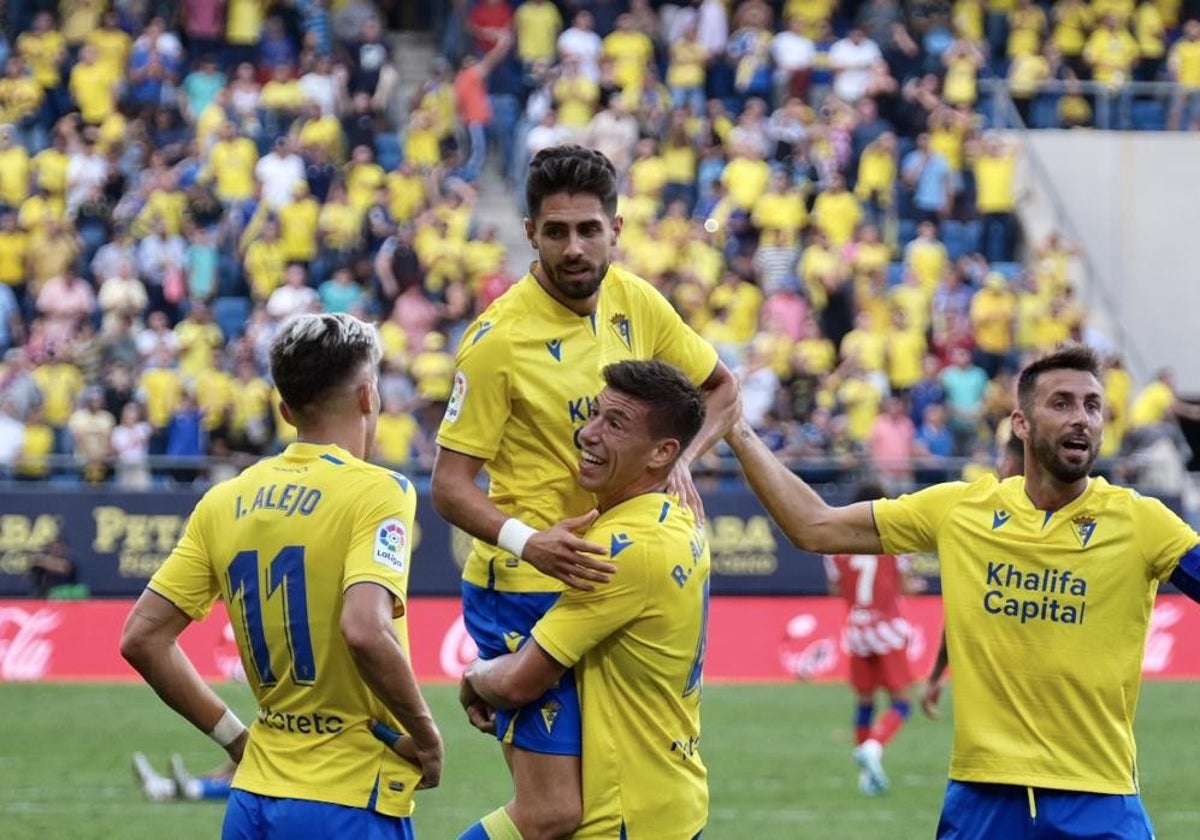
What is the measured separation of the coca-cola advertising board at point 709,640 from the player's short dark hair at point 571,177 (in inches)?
517

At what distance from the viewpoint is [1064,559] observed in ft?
22.7

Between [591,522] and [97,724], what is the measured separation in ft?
39.3

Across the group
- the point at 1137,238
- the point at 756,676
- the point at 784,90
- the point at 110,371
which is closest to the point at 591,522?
the point at 756,676

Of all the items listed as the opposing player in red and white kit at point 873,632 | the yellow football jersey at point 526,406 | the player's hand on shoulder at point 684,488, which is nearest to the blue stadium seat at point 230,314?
the opposing player in red and white kit at point 873,632

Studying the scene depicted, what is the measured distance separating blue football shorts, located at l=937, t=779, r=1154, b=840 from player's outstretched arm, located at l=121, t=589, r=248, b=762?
2233mm

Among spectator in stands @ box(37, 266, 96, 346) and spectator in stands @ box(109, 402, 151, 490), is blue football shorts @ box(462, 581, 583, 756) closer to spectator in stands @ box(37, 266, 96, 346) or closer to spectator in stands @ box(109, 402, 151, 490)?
spectator in stands @ box(109, 402, 151, 490)

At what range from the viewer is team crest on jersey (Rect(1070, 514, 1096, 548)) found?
693cm

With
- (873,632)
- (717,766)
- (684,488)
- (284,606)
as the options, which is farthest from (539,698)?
(873,632)

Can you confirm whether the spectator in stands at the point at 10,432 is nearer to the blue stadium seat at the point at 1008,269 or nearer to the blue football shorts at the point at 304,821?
the blue stadium seat at the point at 1008,269

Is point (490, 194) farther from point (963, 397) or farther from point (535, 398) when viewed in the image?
point (535, 398)

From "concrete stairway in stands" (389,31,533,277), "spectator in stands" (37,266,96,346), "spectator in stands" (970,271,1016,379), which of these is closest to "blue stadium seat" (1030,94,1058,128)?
"spectator in stands" (970,271,1016,379)

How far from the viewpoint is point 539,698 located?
665 centimetres

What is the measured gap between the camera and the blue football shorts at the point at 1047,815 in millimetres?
6758

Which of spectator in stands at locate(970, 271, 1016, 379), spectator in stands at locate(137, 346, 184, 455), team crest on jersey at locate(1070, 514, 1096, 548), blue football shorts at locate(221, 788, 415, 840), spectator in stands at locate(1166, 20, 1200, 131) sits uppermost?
spectator in stands at locate(1166, 20, 1200, 131)
